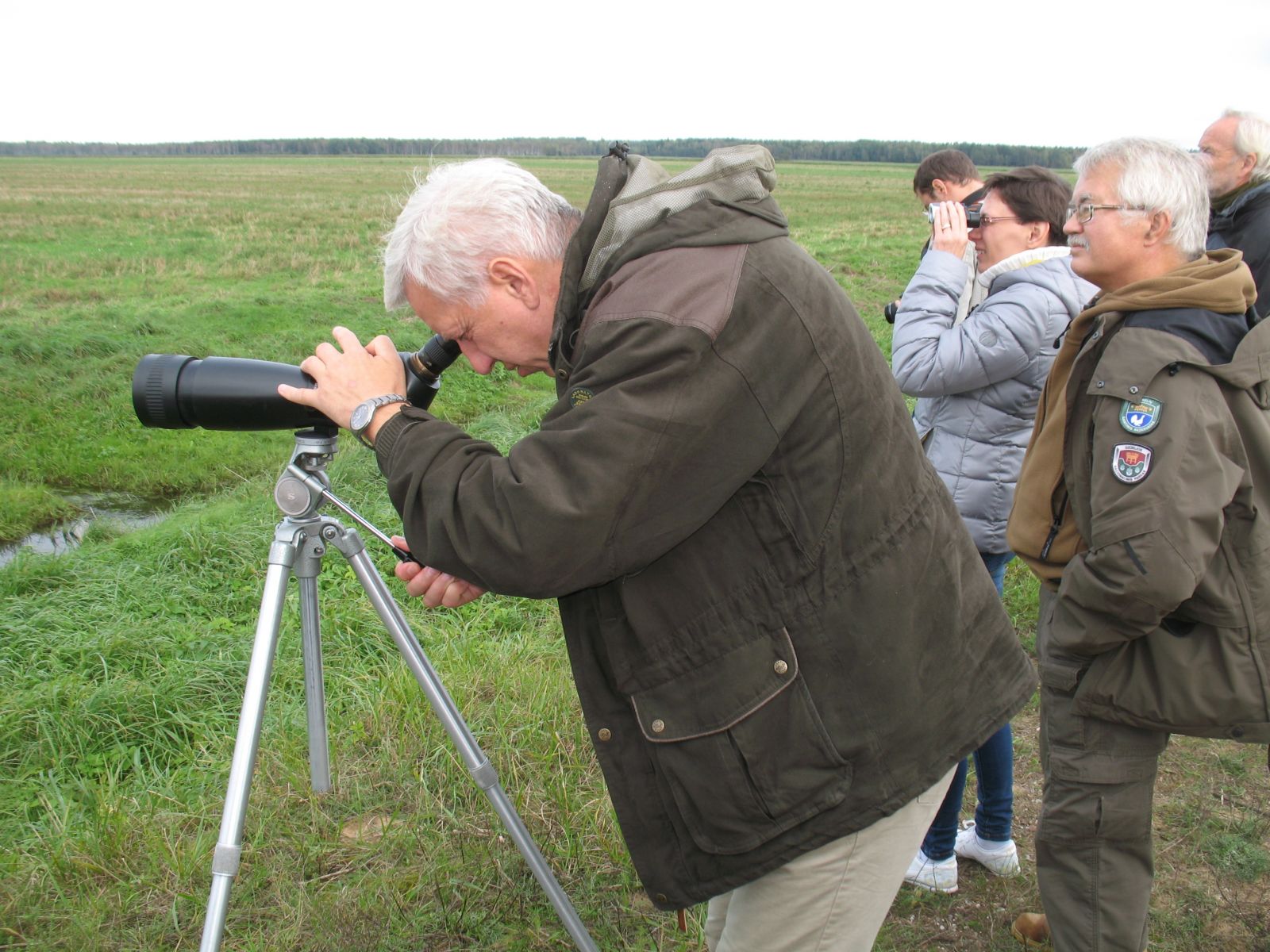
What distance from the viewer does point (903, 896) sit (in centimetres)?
281

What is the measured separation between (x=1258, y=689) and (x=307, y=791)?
257 cm

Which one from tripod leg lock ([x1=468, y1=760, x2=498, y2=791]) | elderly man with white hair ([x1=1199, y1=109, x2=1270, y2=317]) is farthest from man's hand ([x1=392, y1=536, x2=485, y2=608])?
elderly man with white hair ([x1=1199, y1=109, x2=1270, y2=317])

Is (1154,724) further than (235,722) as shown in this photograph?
No

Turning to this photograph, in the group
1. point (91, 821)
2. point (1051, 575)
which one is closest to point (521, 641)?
point (91, 821)

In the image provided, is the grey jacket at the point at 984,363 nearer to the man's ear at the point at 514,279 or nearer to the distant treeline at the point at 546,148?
the man's ear at the point at 514,279

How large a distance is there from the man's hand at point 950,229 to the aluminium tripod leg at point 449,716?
2023 millimetres

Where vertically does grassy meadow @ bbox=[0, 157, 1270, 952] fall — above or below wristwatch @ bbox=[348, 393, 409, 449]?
below

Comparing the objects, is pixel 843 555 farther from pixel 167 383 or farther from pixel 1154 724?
pixel 167 383

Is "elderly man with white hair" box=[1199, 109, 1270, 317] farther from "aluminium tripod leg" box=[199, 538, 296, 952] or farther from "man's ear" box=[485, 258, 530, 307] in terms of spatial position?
"aluminium tripod leg" box=[199, 538, 296, 952]

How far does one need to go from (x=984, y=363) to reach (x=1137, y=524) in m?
0.93

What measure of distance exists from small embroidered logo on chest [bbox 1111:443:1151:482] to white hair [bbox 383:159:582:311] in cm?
126

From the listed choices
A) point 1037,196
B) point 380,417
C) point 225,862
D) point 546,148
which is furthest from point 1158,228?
point 546,148

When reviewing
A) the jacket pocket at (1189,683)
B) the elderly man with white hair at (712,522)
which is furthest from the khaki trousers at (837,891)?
the jacket pocket at (1189,683)

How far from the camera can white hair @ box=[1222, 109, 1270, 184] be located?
3789 mm
